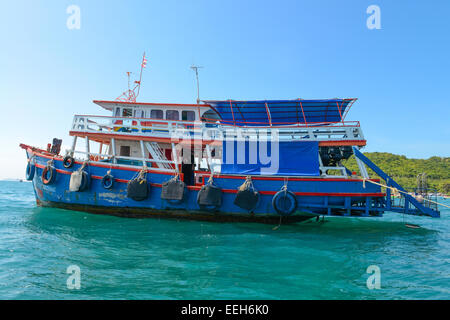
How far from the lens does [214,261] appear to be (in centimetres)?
607

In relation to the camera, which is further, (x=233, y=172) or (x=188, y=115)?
(x=188, y=115)

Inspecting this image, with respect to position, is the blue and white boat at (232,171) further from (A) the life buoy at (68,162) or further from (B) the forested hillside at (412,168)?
(B) the forested hillside at (412,168)

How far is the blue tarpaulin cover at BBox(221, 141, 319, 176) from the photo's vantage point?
1016 centimetres

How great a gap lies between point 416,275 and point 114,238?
25.1 ft

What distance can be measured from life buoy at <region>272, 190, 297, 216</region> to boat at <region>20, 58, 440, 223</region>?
0.04 m

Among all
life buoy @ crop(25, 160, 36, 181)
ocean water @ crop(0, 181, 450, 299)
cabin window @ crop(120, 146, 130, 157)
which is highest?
cabin window @ crop(120, 146, 130, 157)

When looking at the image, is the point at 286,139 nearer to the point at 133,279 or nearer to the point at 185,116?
the point at 185,116

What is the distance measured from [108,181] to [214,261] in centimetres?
671

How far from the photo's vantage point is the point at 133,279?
4.95 m

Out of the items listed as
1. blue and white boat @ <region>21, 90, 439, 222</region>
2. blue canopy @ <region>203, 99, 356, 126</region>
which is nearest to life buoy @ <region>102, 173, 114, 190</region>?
blue and white boat @ <region>21, 90, 439, 222</region>

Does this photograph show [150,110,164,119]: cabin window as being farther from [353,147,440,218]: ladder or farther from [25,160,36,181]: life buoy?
[353,147,440,218]: ladder

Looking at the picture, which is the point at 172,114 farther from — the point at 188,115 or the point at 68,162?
the point at 68,162

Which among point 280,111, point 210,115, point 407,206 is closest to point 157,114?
point 210,115
